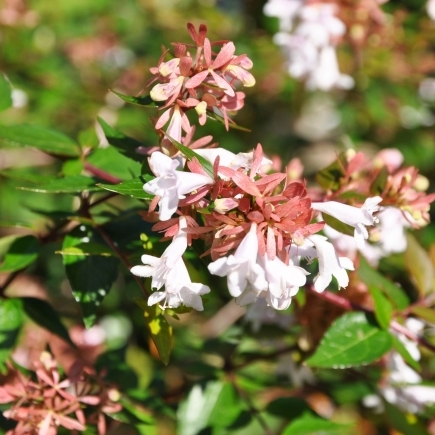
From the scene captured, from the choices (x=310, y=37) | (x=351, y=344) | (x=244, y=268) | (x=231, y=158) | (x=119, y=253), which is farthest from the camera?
(x=310, y=37)

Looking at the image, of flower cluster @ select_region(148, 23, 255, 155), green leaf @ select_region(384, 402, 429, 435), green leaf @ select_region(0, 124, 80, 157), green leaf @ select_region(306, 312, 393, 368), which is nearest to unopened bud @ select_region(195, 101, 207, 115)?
flower cluster @ select_region(148, 23, 255, 155)

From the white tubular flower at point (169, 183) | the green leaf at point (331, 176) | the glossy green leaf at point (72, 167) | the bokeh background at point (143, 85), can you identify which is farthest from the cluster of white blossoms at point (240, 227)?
the bokeh background at point (143, 85)

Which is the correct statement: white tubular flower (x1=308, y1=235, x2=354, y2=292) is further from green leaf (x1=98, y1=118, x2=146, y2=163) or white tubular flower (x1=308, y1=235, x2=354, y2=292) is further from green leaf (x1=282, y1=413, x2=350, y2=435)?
green leaf (x1=282, y1=413, x2=350, y2=435)

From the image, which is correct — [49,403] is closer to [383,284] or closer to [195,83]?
[195,83]

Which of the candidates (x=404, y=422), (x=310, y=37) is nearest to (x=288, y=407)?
(x=404, y=422)

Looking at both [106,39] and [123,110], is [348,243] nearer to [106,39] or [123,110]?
[123,110]

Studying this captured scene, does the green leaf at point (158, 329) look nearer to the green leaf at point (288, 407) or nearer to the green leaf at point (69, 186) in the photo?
the green leaf at point (69, 186)
